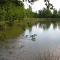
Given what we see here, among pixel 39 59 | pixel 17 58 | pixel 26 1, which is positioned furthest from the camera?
pixel 17 58

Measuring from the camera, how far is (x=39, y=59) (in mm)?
9836

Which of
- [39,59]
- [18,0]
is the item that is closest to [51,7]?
[18,0]

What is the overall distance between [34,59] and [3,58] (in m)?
1.75

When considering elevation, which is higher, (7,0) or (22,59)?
(7,0)

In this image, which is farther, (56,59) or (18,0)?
(56,59)

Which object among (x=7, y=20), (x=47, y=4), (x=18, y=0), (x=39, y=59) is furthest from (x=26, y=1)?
(x=7, y=20)

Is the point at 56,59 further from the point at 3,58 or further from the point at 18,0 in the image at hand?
the point at 18,0

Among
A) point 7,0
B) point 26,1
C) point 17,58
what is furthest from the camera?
point 17,58

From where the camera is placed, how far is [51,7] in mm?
7109

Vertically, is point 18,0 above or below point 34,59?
above

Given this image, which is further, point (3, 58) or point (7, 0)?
point (3, 58)

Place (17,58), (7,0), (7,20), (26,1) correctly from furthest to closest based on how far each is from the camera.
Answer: (7,20)
(17,58)
(7,0)
(26,1)

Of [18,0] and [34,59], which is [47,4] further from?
[34,59]

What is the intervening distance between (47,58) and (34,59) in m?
0.71
